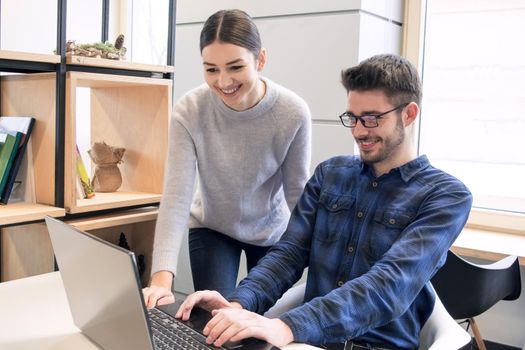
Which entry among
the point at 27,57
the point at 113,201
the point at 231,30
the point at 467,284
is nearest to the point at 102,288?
the point at 231,30

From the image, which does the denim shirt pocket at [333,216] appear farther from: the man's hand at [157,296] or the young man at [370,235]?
the man's hand at [157,296]

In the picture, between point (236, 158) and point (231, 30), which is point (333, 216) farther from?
point (231, 30)

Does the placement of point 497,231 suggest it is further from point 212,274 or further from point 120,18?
point 120,18

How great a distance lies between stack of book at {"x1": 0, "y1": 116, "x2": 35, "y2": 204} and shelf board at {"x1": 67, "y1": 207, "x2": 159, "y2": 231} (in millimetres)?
239

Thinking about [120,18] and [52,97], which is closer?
[52,97]

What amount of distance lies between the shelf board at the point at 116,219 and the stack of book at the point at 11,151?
24 cm

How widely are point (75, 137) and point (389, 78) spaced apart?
108cm

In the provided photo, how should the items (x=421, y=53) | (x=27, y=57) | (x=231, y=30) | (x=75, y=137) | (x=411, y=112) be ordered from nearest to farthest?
(x=411, y=112)
(x=231, y=30)
(x=27, y=57)
(x=75, y=137)
(x=421, y=53)

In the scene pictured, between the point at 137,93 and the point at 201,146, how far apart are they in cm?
64

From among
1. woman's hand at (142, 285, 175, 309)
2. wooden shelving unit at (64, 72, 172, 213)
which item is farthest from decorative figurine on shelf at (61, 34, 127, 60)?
woman's hand at (142, 285, 175, 309)

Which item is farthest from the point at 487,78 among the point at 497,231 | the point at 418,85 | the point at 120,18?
the point at 120,18

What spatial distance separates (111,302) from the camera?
0.98 metres

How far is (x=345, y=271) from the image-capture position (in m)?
1.48

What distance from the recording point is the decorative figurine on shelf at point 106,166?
7.38 feet
